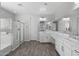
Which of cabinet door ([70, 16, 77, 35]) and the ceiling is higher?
the ceiling

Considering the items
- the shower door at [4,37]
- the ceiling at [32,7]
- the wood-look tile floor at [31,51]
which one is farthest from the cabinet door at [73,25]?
the shower door at [4,37]

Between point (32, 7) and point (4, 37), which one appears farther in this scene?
point (32, 7)

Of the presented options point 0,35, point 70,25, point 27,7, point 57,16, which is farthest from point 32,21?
point 57,16

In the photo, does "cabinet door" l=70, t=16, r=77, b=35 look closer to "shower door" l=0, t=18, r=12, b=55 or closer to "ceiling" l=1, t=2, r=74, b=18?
"ceiling" l=1, t=2, r=74, b=18

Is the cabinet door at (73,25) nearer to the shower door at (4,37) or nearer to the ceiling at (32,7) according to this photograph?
the ceiling at (32,7)

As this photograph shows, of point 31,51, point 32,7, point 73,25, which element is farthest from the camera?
point 32,7

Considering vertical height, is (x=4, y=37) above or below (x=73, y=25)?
below

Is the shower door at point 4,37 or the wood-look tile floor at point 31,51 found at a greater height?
the shower door at point 4,37

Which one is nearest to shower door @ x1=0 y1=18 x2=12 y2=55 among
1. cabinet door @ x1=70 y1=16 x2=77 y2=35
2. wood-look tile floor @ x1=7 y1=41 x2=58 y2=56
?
wood-look tile floor @ x1=7 y1=41 x2=58 y2=56

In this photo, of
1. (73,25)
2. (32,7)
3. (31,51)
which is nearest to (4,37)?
(31,51)

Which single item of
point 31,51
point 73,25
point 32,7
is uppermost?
point 32,7

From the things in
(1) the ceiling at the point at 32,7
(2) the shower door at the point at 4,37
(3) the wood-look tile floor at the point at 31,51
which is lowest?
(3) the wood-look tile floor at the point at 31,51

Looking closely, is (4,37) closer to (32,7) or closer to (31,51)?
(31,51)

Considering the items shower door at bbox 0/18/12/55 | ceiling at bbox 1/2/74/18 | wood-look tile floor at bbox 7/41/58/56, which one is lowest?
wood-look tile floor at bbox 7/41/58/56
